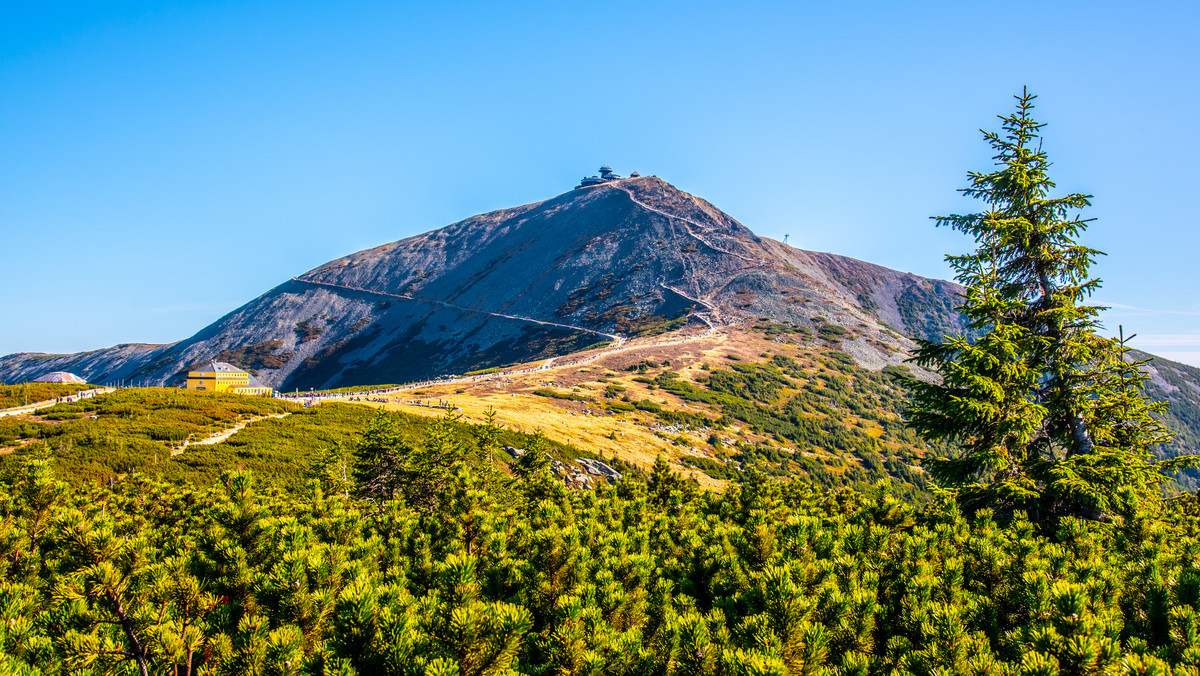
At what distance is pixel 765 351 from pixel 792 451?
160ft

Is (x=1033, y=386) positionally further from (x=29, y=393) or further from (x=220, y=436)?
(x=29, y=393)

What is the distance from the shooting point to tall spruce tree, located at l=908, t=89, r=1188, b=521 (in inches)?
528

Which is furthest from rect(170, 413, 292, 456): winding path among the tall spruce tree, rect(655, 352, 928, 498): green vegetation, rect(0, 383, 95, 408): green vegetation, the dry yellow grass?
rect(655, 352, 928, 498): green vegetation

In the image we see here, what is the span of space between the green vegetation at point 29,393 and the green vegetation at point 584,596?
5007 centimetres

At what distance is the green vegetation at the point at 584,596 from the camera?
4.58 metres

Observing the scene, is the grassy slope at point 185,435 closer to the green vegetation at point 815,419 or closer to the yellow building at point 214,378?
the green vegetation at point 815,419

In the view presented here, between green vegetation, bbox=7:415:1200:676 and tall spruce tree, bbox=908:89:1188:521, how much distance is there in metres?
2.60

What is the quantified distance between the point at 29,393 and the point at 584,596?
64.3m

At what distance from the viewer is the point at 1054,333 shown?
597 inches

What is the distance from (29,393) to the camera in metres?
47.5

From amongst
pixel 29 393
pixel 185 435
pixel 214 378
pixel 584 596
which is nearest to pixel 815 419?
pixel 185 435

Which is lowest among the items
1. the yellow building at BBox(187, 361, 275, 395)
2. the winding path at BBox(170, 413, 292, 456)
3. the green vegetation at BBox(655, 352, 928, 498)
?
the green vegetation at BBox(655, 352, 928, 498)

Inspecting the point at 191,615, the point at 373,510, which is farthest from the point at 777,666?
the point at 373,510

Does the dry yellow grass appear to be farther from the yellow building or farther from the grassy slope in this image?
the yellow building
